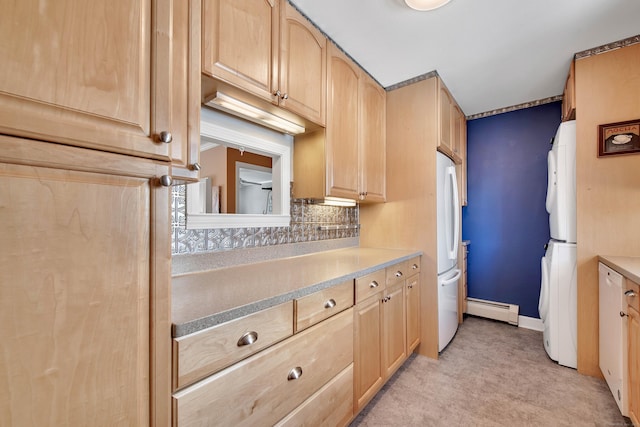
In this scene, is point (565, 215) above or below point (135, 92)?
below

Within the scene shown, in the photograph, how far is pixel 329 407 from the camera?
4.23 feet

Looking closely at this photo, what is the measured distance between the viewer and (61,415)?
60 cm

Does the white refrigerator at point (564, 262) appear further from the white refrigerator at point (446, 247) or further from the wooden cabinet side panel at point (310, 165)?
the wooden cabinet side panel at point (310, 165)

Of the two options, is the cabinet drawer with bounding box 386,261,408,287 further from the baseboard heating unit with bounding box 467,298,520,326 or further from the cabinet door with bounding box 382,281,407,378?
the baseboard heating unit with bounding box 467,298,520,326

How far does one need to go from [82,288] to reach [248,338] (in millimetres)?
494

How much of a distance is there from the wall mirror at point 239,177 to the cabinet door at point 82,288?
0.68 meters

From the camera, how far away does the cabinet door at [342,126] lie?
184cm

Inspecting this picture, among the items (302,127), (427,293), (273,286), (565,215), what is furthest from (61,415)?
(565,215)

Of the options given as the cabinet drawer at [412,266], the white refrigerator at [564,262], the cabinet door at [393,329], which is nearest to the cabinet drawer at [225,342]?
the cabinet door at [393,329]

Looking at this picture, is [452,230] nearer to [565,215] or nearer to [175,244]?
[565,215]

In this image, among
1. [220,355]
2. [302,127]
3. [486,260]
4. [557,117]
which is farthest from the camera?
[486,260]

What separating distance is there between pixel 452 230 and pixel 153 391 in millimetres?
2481

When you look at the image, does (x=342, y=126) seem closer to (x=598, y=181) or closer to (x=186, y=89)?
(x=186, y=89)

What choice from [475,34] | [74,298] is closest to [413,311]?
[475,34]
